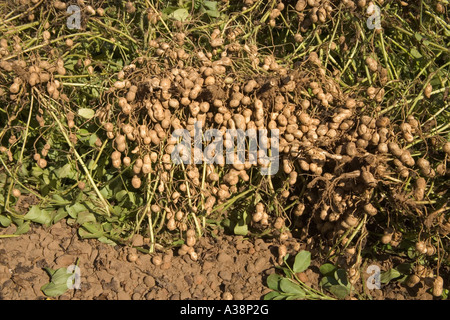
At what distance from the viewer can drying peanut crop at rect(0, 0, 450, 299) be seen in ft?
5.81

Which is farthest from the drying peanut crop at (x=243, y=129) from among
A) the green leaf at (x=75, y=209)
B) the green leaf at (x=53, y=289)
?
the green leaf at (x=53, y=289)

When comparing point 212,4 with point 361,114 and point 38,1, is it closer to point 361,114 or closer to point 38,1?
point 38,1

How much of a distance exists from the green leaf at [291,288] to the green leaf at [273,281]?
3 cm

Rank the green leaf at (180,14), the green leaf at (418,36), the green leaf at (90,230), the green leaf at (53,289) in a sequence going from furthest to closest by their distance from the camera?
1. the green leaf at (180,14)
2. the green leaf at (418,36)
3. the green leaf at (90,230)
4. the green leaf at (53,289)

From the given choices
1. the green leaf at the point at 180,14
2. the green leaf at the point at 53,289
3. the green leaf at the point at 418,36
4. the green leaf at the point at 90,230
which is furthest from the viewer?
the green leaf at the point at 180,14

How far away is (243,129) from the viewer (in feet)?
6.01

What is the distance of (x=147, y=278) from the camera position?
1.83 metres

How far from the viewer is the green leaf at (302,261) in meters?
1.84

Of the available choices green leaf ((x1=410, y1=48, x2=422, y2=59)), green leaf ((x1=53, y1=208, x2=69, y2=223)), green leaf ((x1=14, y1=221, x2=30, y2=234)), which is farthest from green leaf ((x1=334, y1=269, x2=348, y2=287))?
green leaf ((x1=14, y1=221, x2=30, y2=234))

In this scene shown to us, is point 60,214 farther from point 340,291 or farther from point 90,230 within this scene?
point 340,291

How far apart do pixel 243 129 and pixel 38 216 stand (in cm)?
93

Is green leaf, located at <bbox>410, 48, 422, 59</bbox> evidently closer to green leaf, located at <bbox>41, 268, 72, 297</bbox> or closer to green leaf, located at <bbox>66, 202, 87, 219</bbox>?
green leaf, located at <bbox>66, 202, 87, 219</bbox>

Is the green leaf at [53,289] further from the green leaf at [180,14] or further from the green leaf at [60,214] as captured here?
the green leaf at [180,14]

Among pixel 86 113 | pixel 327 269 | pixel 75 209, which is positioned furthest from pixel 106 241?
pixel 327 269
